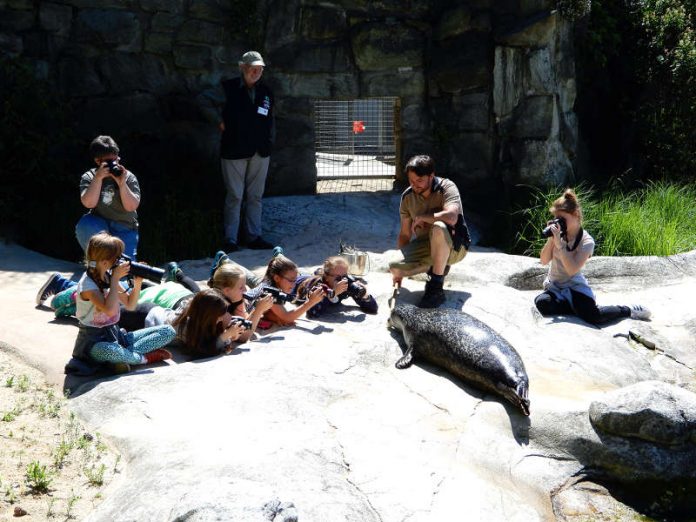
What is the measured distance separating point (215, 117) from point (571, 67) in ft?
12.4

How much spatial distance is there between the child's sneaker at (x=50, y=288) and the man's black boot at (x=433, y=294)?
2507 mm

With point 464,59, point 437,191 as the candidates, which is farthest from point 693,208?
point 437,191

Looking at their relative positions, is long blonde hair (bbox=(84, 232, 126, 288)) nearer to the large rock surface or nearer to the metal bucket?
the large rock surface

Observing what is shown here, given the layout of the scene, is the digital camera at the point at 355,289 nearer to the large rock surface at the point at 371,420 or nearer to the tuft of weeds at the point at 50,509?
the large rock surface at the point at 371,420

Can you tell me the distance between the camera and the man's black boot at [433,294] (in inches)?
245

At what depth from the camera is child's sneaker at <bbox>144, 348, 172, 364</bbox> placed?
16.9 ft

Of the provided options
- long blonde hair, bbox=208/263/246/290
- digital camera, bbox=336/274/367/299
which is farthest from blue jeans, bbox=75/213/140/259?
digital camera, bbox=336/274/367/299

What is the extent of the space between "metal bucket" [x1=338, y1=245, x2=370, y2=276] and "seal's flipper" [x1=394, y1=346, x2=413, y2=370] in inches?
54.0

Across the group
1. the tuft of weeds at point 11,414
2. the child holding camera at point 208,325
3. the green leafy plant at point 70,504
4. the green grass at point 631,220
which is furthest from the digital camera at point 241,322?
the green grass at point 631,220

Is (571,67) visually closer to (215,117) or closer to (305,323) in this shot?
(215,117)

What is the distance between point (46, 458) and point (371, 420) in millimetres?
1609

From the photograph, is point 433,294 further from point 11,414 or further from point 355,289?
point 11,414

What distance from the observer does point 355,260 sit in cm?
686

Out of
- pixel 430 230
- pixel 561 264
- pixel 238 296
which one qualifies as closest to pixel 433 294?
pixel 430 230
